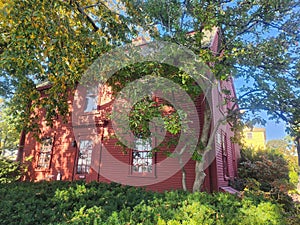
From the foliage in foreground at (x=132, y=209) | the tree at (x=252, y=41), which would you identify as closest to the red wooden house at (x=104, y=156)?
the tree at (x=252, y=41)

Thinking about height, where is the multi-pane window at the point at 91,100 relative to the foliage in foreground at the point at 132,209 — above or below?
above

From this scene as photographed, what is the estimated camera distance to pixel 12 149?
16641 millimetres

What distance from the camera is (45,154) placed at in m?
11.2

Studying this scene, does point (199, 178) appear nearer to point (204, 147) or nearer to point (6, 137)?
point (204, 147)

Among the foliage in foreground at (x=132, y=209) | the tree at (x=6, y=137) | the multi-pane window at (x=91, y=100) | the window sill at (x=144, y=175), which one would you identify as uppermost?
the multi-pane window at (x=91, y=100)

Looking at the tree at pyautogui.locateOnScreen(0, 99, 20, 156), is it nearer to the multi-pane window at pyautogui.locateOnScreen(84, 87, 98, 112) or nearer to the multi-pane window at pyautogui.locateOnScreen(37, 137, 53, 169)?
the multi-pane window at pyautogui.locateOnScreen(37, 137, 53, 169)

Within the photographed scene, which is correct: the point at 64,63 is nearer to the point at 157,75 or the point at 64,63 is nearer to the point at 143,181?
the point at 157,75

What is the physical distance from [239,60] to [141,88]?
2911mm

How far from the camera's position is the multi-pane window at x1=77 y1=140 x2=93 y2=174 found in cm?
986

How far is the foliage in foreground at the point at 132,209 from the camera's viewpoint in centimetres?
261

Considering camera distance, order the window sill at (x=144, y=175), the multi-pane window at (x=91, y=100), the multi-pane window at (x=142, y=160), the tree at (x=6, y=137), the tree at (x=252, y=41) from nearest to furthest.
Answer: the tree at (x=252, y=41)
the window sill at (x=144, y=175)
the multi-pane window at (x=142, y=160)
the multi-pane window at (x=91, y=100)
the tree at (x=6, y=137)

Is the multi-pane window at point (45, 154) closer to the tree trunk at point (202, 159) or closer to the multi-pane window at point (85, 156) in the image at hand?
the multi-pane window at point (85, 156)

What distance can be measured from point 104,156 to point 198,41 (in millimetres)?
6358

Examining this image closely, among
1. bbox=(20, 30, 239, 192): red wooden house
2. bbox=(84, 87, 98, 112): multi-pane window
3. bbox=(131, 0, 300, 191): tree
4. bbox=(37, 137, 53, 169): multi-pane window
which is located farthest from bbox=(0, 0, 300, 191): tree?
bbox=(37, 137, 53, 169): multi-pane window
